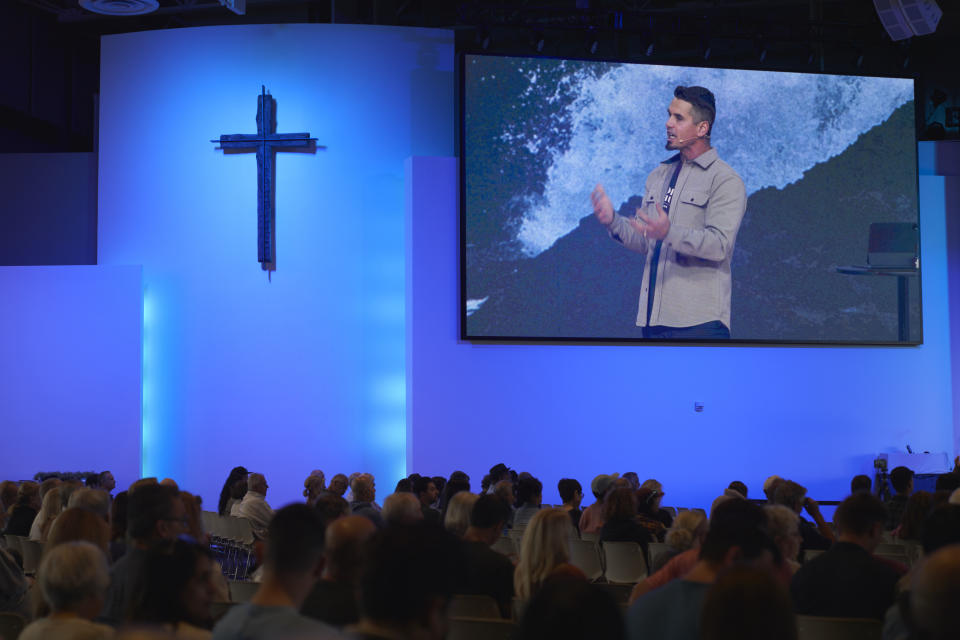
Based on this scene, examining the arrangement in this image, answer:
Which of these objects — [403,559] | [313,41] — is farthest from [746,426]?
[403,559]

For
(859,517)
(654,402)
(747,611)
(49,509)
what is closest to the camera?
(747,611)

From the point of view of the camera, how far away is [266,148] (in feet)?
40.8

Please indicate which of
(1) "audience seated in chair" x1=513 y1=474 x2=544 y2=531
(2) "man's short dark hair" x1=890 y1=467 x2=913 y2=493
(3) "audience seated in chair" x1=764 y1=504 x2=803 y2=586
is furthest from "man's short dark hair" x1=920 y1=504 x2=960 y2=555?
(2) "man's short dark hair" x1=890 y1=467 x2=913 y2=493

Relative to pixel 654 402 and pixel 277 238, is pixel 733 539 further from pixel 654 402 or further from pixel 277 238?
pixel 277 238

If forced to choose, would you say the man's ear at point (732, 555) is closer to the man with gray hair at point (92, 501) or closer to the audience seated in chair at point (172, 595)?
the audience seated in chair at point (172, 595)

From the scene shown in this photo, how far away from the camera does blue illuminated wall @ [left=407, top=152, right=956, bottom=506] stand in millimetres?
11961

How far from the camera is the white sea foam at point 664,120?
487 inches

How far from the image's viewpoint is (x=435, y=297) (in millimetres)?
12000

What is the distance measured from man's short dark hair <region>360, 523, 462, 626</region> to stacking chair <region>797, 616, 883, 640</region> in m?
1.89

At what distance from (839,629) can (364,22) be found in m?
13.5

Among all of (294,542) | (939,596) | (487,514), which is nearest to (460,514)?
(487,514)

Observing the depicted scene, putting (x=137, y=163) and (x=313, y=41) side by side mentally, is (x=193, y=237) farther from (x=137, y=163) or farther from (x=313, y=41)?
(x=313, y=41)

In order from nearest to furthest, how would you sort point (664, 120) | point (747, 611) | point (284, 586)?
point (747, 611)
point (284, 586)
point (664, 120)

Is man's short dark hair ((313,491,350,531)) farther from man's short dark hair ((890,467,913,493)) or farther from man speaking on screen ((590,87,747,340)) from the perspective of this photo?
man speaking on screen ((590,87,747,340))
